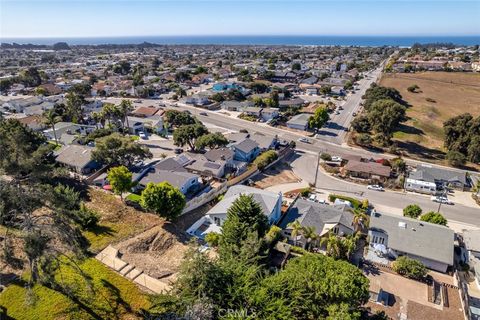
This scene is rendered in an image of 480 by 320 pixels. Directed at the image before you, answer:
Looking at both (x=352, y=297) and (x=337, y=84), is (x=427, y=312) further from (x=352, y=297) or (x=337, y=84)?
(x=337, y=84)

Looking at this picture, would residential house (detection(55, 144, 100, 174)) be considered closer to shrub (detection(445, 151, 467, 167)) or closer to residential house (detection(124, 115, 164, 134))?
residential house (detection(124, 115, 164, 134))

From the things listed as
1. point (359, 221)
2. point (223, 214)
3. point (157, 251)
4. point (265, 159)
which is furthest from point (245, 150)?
point (157, 251)

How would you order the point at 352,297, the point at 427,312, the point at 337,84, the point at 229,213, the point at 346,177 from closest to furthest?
1. the point at 352,297
2. the point at 427,312
3. the point at 229,213
4. the point at 346,177
5. the point at 337,84

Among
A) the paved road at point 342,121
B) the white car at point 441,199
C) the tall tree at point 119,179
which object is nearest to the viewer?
the tall tree at point 119,179

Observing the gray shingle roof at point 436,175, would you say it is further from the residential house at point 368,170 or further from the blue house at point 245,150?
the blue house at point 245,150

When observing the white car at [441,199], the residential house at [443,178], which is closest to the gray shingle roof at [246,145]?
the residential house at [443,178]

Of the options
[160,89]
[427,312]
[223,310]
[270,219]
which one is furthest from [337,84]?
[223,310]

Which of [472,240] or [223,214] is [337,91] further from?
[223,214]
